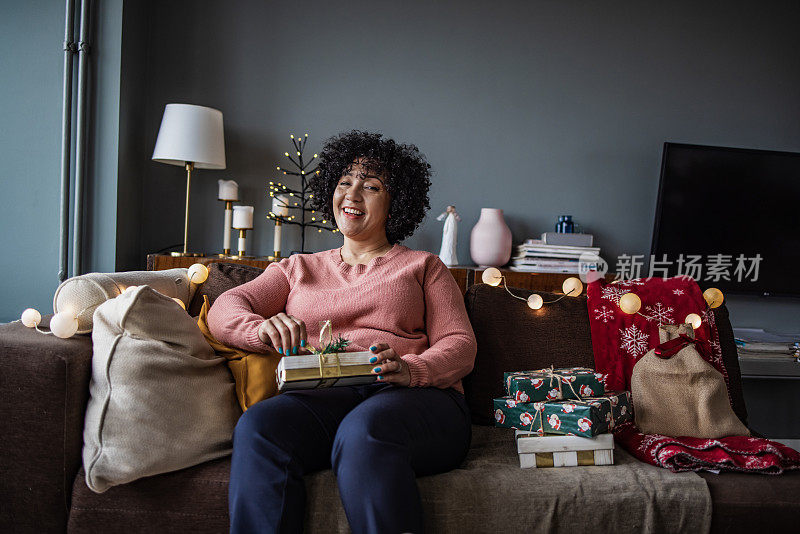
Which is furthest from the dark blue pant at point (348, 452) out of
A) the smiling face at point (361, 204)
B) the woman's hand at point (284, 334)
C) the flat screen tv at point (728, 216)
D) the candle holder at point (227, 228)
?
the flat screen tv at point (728, 216)

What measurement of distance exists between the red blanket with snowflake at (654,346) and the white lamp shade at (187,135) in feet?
5.98

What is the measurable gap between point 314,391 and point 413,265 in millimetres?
477

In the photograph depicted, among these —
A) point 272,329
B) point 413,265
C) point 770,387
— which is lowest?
point 770,387

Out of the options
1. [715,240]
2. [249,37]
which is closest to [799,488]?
[715,240]

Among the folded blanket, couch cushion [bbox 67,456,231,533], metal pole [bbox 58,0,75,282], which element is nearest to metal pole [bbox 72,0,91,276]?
metal pole [bbox 58,0,75,282]

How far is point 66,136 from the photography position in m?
2.69

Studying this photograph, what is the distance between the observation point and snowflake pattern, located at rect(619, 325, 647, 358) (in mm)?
1763

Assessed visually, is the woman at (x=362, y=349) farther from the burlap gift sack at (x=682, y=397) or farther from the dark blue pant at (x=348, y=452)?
the burlap gift sack at (x=682, y=397)

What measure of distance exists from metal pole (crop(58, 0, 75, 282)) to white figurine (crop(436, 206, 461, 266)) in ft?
5.55

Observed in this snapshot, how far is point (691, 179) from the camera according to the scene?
3.14m

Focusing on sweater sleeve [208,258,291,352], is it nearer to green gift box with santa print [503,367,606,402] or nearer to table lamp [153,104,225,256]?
green gift box with santa print [503,367,606,402]

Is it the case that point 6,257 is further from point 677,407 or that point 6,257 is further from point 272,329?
point 677,407

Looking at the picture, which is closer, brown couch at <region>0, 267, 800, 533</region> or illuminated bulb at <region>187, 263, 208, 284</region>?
brown couch at <region>0, 267, 800, 533</region>

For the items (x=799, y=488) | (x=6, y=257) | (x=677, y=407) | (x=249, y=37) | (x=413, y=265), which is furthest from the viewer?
(x=249, y=37)
